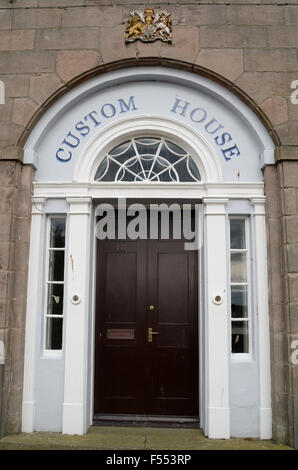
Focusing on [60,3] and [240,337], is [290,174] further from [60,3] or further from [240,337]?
[60,3]

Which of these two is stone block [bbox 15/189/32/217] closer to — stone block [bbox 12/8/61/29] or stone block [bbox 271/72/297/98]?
stone block [bbox 12/8/61/29]

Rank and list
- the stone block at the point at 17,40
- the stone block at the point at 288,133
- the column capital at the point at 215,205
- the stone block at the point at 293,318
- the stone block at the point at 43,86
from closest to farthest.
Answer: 1. the stone block at the point at 293,318
2. the stone block at the point at 288,133
3. the column capital at the point at 215,205
4. the stone block at the point at 43,86
5. the stone block at the point at 17,40

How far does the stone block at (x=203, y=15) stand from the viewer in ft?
16.7

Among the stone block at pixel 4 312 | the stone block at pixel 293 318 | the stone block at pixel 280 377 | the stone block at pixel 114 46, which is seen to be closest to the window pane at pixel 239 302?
the stone block at pixel 293 318

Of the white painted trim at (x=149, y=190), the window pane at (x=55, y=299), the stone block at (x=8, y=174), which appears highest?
the stone block at (x=8, y=174)

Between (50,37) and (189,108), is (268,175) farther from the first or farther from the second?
(50,37)

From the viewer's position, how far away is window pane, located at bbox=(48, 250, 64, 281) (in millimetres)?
5055

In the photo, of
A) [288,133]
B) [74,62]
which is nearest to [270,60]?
[288,133]

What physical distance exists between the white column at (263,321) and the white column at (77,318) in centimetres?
212

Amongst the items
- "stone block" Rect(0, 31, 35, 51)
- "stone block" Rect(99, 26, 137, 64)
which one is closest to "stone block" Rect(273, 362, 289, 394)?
"stone block" Rect(99, 26, 137, 64)

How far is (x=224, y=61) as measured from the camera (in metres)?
5.00

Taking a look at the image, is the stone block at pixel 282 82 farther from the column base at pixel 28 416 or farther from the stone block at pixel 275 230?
the column base at pixel 28 416

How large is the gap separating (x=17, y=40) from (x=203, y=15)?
8.12ft

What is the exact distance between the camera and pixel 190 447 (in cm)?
431
